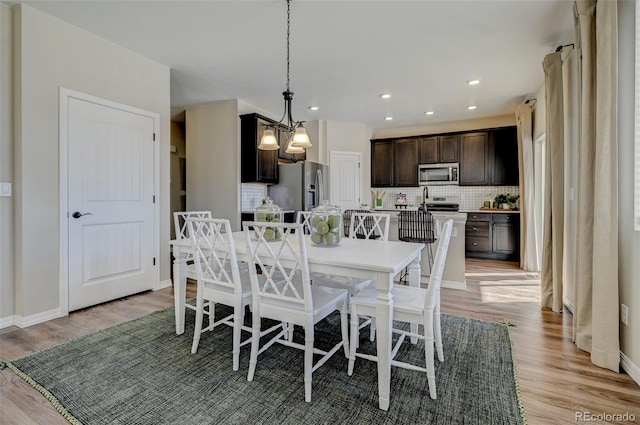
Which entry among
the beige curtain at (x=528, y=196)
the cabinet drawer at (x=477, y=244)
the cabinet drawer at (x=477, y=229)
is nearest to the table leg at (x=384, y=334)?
the beige curtain at (x=528, y=196)

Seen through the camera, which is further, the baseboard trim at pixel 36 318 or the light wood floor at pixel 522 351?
the baseboard trim at pixel 36 318

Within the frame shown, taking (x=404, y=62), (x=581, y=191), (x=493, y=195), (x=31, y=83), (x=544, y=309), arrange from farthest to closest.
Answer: (x=493, y=195)
(x=404, y=62)
(x=544, y=309)
(x=31, y=83)
(x=581, y=191)

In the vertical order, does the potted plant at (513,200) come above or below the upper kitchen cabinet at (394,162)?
below

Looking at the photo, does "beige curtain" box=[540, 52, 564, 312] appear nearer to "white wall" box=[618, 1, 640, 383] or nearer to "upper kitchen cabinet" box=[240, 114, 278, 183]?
"white wall" box=[618, 1, 640, 383]

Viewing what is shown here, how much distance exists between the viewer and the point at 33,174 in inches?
106

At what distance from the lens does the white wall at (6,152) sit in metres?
2.63

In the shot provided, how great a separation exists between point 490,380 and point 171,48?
400 cm

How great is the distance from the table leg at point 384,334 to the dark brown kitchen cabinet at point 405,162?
5.28 m

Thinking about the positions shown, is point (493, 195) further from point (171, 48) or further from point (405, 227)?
point (171, 48)

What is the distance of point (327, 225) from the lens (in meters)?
2.19

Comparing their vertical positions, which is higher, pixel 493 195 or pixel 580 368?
pixel 493 195

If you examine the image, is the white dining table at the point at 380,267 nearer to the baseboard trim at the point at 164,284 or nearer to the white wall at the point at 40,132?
the white wall at the point at 40,132

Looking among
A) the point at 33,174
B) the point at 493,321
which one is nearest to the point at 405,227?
the point at 493,321

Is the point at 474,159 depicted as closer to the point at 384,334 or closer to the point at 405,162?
the point at 405,162
